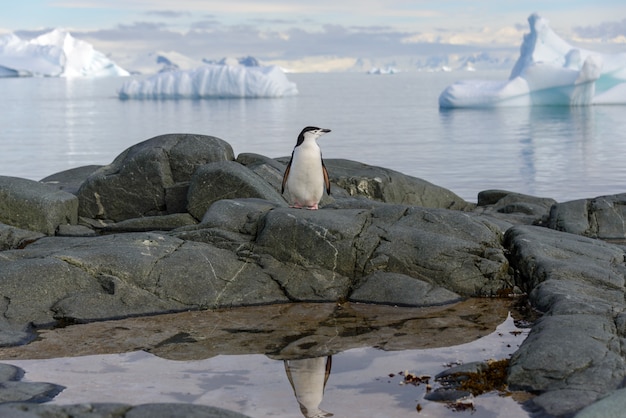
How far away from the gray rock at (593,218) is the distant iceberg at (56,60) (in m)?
122

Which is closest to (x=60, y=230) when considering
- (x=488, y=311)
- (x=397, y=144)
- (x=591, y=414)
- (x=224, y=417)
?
(x=488, y=311)

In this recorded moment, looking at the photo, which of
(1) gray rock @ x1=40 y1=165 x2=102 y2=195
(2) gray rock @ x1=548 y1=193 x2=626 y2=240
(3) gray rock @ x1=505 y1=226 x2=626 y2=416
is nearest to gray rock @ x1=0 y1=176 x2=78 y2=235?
(1) gray rock @ x1=40 y1=165 x2=102 y2=195

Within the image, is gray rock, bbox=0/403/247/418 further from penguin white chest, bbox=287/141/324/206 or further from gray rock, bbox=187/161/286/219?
gray rock, bbox=187/161/286/219

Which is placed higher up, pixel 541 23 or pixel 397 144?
pixel 541 23

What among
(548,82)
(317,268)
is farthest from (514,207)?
(548,82)

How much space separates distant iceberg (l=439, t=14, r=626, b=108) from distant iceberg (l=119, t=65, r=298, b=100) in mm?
13868

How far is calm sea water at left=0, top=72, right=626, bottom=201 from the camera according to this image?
Answer: 25453mm

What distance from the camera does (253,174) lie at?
1262 centimetres

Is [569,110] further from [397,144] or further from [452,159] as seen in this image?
[452,159]

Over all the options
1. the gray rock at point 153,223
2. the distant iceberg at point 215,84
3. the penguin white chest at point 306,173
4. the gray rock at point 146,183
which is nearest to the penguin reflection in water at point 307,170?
the penguin white chest at point 306,173

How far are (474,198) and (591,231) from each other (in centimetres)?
744

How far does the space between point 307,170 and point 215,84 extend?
4788 cm

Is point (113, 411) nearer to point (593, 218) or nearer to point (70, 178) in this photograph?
point (593, 218)

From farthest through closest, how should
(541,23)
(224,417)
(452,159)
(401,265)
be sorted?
(541,23) → (452,159) → (401,265) → (224,417)
